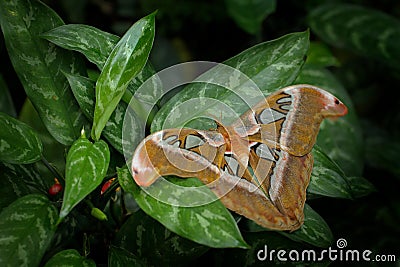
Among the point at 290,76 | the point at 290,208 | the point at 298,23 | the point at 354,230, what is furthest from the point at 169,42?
the point at 290,208

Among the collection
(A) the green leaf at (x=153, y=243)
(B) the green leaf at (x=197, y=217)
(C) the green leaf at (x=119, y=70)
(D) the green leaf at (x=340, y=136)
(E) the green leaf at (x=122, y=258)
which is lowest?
(D) the green leaf at (x=340, y=136)

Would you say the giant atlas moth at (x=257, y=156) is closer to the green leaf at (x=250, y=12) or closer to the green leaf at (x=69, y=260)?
the green leaf at (x=69, y=260)

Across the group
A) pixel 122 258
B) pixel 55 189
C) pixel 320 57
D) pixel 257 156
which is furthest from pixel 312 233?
pixel 320 57

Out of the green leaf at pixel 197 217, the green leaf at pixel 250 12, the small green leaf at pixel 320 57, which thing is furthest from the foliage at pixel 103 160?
the green leaf at pixel 250 12

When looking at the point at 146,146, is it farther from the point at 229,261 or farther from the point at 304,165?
the point at 229,261

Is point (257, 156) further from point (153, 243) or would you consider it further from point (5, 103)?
point (5, 103)
